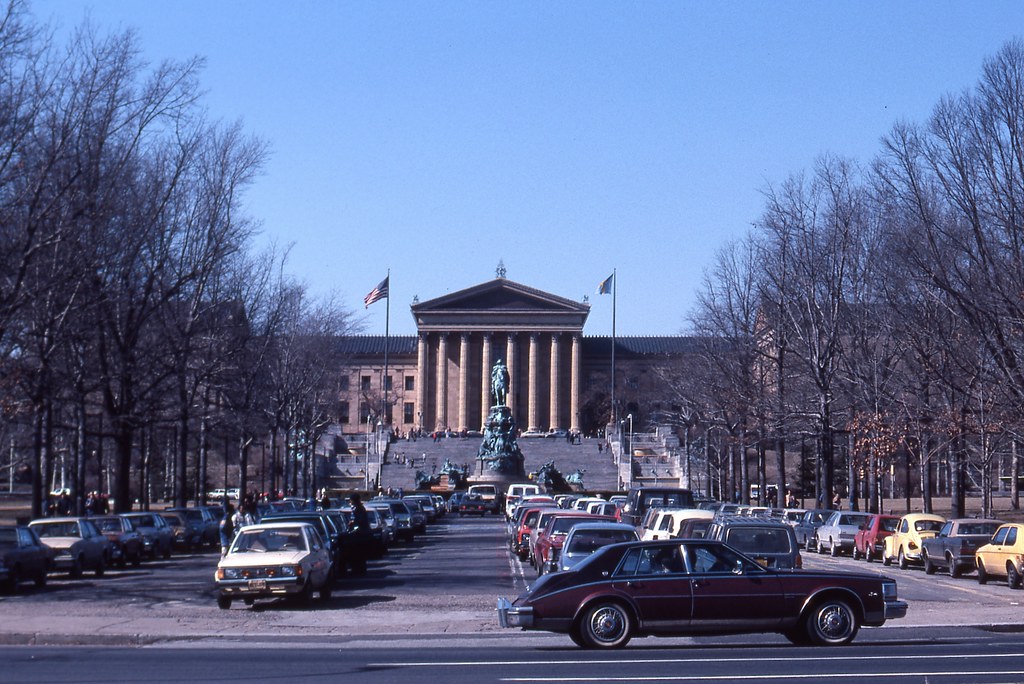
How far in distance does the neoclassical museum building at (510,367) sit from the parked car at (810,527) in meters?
89.8

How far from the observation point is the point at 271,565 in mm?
23281

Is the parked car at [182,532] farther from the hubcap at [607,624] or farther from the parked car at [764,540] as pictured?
the hubcap at [607,624]

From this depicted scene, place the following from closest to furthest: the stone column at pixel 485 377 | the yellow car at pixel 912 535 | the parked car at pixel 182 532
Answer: the yellow car at pixel 912 535 → the parked car at pixel 182 532 → the stone column at pixel 485 377

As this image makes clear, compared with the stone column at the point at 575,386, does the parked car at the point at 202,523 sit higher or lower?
lower

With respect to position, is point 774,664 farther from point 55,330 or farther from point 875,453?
point 875,453

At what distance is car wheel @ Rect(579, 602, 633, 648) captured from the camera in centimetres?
1656

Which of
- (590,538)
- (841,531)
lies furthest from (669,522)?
(841,531)

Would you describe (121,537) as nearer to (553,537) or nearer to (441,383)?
(553,537)

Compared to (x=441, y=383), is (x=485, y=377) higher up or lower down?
higher up

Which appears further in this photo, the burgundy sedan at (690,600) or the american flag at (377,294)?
the american flag at (377,294)

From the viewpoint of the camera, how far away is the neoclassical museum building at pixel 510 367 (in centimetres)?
14100

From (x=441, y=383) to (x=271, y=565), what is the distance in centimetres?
12052

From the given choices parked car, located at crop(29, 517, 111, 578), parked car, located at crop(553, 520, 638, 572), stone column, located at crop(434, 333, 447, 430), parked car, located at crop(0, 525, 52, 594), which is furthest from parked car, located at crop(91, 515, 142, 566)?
stone column, located at crop(434, 333, 447, 430)

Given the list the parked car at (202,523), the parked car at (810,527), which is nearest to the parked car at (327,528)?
the parked car at (202,523)
